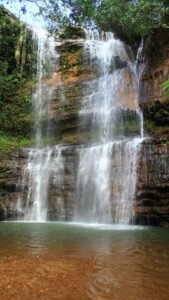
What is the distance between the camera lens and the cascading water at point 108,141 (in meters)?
15.0

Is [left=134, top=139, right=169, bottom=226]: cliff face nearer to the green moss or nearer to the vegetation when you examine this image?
the green moss

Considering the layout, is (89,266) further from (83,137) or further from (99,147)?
(83,137)

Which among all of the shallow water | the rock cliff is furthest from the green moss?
the shallow water

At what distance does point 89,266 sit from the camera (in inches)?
238

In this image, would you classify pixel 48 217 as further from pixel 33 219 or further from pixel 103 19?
pixel 103 19

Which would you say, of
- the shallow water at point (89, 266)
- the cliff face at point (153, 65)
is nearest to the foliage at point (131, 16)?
the cliff face at point (153, 65)

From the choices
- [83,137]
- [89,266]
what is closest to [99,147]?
[83,137]

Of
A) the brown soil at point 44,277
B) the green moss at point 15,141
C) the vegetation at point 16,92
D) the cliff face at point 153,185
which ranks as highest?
the vegetation at point 16,92

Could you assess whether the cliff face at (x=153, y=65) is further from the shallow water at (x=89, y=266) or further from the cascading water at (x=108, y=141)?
the shallow water at (x=89, y=266)

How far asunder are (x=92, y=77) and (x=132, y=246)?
14965 millimetres

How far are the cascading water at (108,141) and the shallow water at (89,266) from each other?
18.7 feet

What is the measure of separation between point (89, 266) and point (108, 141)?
13851 mm

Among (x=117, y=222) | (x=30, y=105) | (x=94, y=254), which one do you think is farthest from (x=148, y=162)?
(x=30, y=105)

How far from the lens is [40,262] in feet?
20.6
